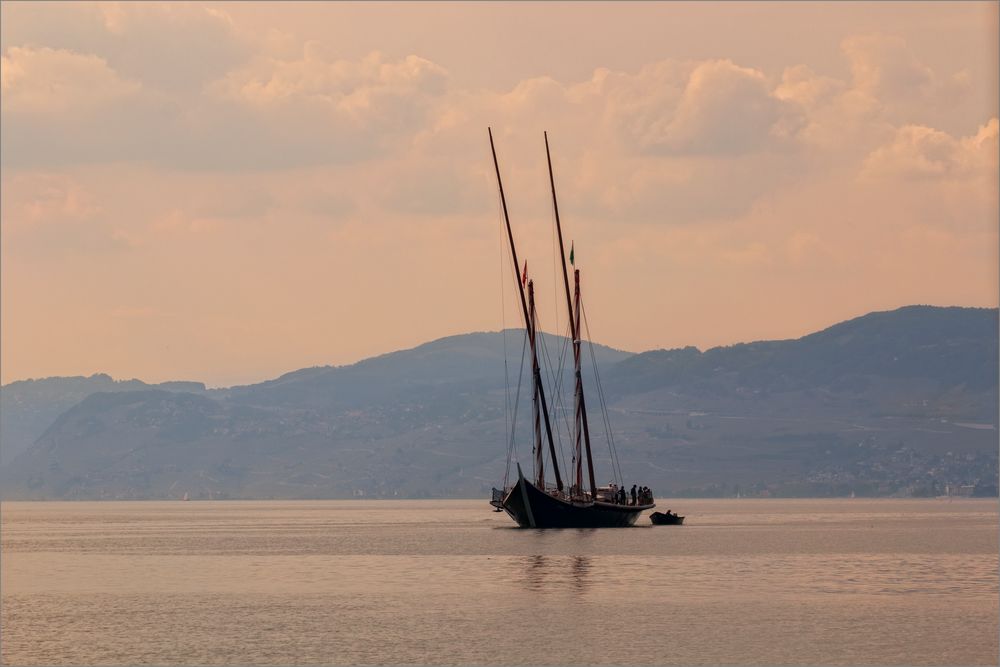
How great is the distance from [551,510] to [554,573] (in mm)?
56542

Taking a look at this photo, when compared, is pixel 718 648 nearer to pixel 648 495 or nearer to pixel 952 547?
pixel 952 547

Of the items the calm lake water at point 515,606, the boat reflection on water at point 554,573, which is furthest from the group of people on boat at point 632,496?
the boat reflection on water at point 554,573

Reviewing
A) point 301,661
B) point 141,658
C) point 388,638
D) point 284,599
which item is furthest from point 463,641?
point 284,599

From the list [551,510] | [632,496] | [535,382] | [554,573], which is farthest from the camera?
[632,496]

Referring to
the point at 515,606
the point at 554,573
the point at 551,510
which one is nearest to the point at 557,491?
the point at 551,510

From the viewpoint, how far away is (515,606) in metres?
94.6

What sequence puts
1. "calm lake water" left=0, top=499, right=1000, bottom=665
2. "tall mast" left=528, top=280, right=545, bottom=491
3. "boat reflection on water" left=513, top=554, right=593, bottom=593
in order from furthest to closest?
"tall mast" left=528, top=280, right=545, bottom=491 < "boat reflection on water" left=513, top=554, right=593, bottom=593 < "calm lake water" left=0, top=499, right=1000, bottom=665

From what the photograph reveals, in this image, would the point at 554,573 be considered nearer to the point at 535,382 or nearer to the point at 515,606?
the point at 515,606

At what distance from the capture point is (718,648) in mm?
75875

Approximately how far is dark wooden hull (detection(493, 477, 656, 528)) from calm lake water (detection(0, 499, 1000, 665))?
1459cm

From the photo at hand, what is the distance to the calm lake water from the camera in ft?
248

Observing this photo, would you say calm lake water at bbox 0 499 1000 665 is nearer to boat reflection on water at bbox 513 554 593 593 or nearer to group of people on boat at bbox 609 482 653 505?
boat reflection on water at bbox 513 554 593 593

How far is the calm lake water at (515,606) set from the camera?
75.6 metres

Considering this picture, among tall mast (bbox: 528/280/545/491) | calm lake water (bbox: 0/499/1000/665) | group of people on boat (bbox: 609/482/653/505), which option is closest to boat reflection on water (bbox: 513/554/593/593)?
calm lake water (bbox: 0/499/1000/665)
